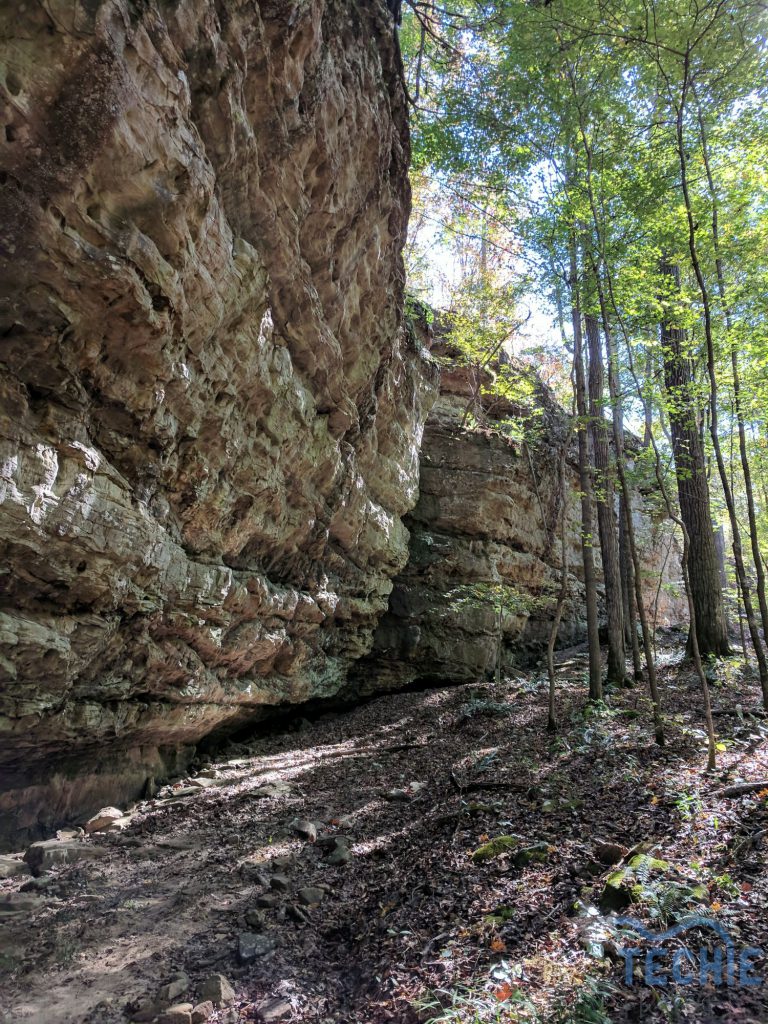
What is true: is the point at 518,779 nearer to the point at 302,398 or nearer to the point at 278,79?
the point at 302,398

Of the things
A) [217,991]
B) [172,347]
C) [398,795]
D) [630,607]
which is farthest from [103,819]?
[630,607]

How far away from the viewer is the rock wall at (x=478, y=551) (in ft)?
49.7

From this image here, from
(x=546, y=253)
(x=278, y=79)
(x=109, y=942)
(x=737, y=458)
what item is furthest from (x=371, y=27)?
(x=737, y=458)

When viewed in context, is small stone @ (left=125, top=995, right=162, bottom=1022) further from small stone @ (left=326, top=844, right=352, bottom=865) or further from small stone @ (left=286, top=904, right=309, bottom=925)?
small stone @ (left=326, top=844, right=352, bottom=865)

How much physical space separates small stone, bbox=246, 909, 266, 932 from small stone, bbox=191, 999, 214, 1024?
0.97m

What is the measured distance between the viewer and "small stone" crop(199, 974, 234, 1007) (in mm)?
3639

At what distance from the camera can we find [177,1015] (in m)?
3.44

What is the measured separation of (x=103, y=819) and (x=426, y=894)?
14.8 ft

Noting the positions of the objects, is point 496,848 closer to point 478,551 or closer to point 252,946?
point 252,946

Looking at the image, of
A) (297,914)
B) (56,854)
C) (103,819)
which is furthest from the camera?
(103,819)

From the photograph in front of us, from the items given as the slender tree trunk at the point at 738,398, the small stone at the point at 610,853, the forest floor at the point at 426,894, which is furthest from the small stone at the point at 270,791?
the slender tree trunk at the point at 738,398

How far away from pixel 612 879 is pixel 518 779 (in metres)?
3.13

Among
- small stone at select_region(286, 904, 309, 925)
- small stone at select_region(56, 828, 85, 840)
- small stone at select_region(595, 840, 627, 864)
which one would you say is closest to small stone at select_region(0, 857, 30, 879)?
→ small stone at select_region(56, 828, 85, 840)

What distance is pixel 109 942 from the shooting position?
448 cm
